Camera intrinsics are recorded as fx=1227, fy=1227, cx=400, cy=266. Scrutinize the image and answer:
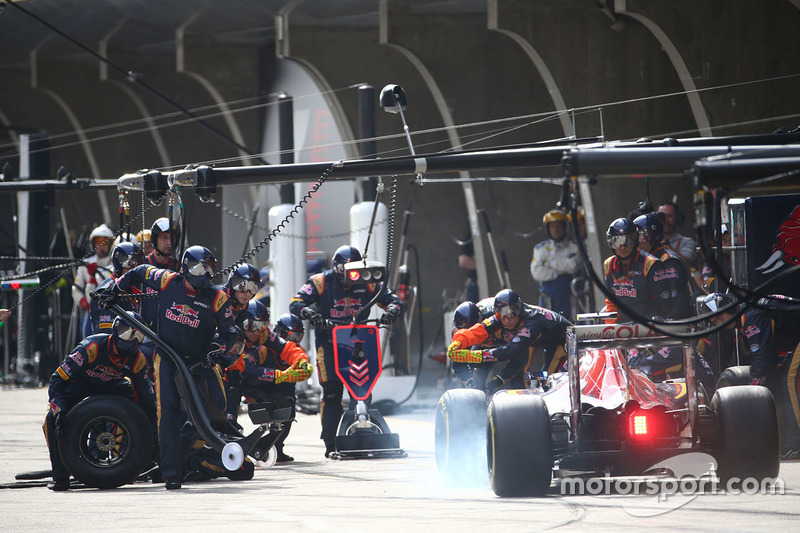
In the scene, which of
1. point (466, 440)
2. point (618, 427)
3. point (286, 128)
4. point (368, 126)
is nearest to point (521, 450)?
point (618, 427)

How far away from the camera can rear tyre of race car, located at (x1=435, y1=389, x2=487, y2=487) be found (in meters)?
8.83

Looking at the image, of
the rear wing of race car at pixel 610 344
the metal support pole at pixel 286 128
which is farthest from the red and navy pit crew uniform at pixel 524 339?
the metal support pole at pixel 286 128

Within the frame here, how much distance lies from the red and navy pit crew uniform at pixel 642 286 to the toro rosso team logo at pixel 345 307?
8.35 feet

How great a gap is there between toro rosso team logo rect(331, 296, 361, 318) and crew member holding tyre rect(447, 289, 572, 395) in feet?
5.75

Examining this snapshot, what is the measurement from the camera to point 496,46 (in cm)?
1861

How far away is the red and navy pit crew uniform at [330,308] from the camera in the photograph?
11.6m

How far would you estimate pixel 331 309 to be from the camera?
1188 cm

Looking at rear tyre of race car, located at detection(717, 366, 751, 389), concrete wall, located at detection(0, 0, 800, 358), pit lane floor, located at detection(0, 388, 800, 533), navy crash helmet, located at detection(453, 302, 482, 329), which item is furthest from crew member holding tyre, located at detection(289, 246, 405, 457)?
rear tyre of race car, located at detection(717, 366, 751, 389)

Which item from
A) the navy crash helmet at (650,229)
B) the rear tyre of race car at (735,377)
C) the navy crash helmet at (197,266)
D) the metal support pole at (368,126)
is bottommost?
the rear tyre of race car at (735,377)

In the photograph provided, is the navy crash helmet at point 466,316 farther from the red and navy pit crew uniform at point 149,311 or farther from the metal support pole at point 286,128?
the metal support pole at point 286,128

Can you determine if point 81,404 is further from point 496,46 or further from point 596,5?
point 496,46

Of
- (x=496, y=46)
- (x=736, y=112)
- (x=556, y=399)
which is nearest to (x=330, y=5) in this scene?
(x=496, y=46)

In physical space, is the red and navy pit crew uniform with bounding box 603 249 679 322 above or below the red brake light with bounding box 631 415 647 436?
above

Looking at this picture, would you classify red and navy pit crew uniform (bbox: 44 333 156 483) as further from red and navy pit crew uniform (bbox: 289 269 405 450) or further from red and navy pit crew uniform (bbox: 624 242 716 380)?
red and navy pit crew uniform (bbox: 624 242 716 380)
